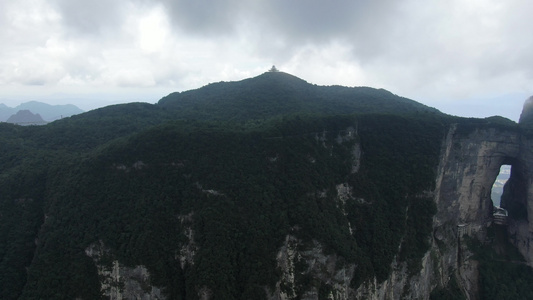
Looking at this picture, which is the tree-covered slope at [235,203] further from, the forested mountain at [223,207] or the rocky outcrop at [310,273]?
the rocky outcrop at [310,273]

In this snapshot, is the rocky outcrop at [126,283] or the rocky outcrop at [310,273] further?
the rocky outcrop at [310,273]

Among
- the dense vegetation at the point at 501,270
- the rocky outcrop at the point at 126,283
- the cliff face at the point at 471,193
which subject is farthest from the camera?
the cliff face at the point at 471,193

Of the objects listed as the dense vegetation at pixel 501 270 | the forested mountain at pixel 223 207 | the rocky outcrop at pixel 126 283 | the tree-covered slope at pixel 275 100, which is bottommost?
the dense vegetation at pixel 501 270

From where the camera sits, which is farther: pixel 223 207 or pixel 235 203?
pixel 235 203

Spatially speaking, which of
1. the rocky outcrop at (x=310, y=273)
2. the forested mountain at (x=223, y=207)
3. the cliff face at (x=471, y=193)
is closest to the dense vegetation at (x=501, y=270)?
the cliff face at (x=471, y=193)

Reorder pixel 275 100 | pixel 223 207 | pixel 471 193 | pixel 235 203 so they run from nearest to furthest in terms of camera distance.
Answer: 1. pixel 223 207
2. pixel 235 203
3. pixel 471 193
4. pixel 275 100

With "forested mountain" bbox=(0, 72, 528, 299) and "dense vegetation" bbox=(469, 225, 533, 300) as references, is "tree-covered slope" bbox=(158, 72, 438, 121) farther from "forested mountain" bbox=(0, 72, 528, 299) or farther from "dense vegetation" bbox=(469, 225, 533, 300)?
"dense vegetation" bbox=(469, 225, 533, 300)

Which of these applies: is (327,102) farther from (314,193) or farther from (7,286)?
(7,286)

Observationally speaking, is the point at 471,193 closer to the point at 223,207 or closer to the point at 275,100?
the point at 275,100

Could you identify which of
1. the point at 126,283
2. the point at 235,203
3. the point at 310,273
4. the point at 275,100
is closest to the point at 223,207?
the point at 235,203
